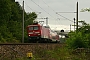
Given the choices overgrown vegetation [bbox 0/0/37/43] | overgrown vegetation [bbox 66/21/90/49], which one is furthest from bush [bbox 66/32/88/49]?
overgrown vegetation [bbox 0/0/37/43]

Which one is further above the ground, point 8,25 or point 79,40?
point 8,25

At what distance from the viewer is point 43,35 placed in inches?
1554

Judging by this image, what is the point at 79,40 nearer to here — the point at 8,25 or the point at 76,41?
the point at 76,41

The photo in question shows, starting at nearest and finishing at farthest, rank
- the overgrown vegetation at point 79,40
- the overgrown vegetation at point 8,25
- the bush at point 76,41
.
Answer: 1. the overgrown vegetation at point 79,40
2. the bush at point 76,41
3. the overgrown vegetation at point 8,25

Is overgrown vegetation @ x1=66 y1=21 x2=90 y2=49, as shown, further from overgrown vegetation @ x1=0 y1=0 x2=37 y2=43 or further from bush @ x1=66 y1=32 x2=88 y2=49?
overgrown vegetation @ x1=0 y1=0 x2=37 y2=43

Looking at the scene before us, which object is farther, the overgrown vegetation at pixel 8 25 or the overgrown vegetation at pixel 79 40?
the overgrown vegetation at pixel 8 25

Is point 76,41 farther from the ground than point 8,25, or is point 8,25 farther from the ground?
point 8,25

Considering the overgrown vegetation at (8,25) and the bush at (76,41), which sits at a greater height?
the overgrown vegetation at (8,25)

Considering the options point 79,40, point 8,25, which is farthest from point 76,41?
point 8,25

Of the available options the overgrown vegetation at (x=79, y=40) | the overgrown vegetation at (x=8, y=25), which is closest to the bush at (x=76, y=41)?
the overgrown vegetation at (x=79, y=40)

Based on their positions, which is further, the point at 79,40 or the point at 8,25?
the point at 8,25

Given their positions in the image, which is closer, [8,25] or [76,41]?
[76,41]

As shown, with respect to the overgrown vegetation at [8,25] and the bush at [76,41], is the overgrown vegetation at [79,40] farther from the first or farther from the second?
the overgrown vegetation at [8,25]

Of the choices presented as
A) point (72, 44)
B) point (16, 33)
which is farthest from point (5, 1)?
point (72, 44)
